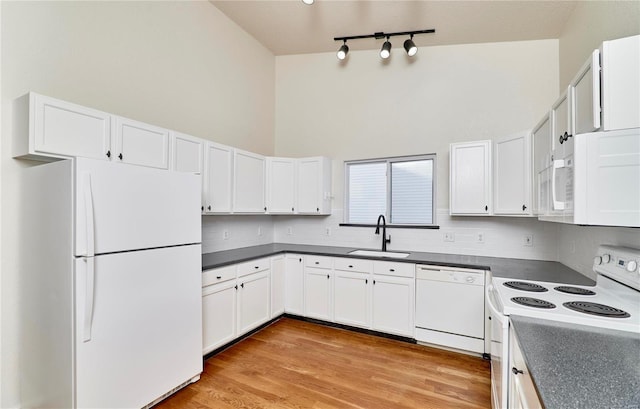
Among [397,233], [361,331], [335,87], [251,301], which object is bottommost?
[361,331]

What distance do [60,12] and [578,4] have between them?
4150 millimetres

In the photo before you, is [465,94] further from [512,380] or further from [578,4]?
[512,380]

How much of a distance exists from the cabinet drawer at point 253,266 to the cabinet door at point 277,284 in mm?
137

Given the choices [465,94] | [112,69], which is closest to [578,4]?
[465,94]

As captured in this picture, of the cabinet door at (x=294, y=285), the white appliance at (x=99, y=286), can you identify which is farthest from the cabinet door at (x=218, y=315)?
the cabinet door at (x=294, y=285)

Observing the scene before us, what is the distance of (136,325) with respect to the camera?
75.4 inches

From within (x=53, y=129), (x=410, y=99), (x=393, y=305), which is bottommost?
(x=393, y=305)

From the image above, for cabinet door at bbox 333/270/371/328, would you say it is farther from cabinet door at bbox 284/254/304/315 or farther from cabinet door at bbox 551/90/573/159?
cabinet door at bbox 551/90/573/159

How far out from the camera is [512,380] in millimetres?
1406

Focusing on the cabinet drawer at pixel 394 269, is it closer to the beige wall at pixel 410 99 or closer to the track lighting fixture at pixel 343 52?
the beige wall at pixel 410 99

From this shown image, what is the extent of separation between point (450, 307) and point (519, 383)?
1679 millimetres

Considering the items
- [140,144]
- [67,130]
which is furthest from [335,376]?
[67,130]

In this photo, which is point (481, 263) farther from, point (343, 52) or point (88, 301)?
point (88, 301)

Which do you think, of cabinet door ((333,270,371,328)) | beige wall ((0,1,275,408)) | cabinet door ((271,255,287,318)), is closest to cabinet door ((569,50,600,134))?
cabinet door ((333,270,371,328))
